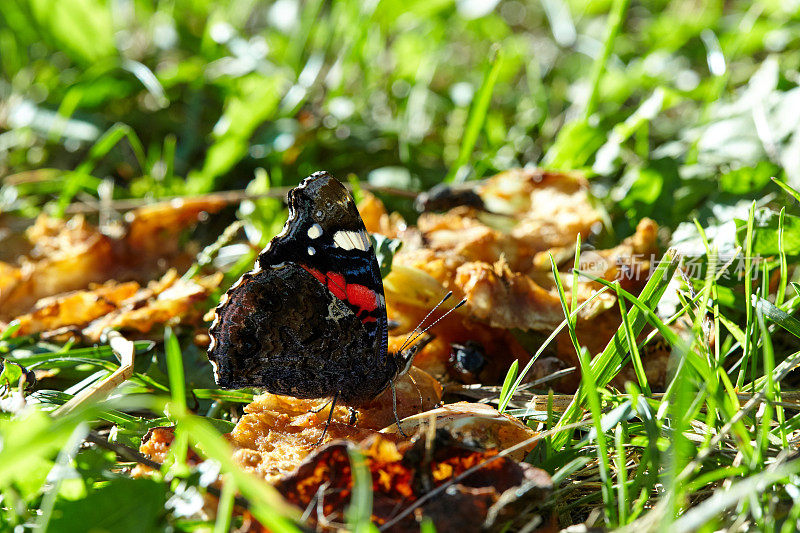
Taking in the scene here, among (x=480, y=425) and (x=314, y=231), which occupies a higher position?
(x=314, y=231)

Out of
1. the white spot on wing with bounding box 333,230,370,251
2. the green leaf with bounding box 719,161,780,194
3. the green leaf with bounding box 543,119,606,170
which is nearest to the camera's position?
the white spot on wing with bounding box 333,230,370,251

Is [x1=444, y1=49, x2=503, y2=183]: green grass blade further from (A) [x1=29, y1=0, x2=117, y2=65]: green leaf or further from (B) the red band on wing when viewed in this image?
(A) [x1=29, y1=0, x2=117, y2=65]: green leaf

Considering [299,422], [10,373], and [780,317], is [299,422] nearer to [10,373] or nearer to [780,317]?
[10,373]

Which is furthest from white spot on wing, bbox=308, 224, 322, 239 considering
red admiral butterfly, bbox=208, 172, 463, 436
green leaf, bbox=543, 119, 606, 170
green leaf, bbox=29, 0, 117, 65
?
green leaf, bbox=29, 0, 117, 65

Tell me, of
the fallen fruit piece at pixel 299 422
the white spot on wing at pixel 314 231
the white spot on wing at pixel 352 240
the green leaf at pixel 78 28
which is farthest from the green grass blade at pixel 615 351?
the green leaf at pixel 78 28

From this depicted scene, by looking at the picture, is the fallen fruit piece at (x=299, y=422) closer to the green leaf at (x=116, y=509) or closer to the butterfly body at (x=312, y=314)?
the butterfly body at (x=312, y=314)

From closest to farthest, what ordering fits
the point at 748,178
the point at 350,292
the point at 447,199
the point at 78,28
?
1. the point at 350,292
2. the point at 748,178
3. the point at 447,199
4. the point at 78,28

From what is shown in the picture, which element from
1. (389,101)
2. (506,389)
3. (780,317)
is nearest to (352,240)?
(506,389)
